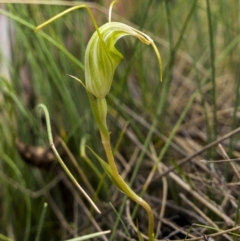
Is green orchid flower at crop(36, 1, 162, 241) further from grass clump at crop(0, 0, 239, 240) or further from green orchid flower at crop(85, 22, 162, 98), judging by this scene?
grass clump at crop(0, 0, 239, 240)

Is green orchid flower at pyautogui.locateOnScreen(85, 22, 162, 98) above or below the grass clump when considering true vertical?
above

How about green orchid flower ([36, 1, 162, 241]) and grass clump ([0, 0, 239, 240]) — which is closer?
green orchid flower ([36, 1, 162, 241])

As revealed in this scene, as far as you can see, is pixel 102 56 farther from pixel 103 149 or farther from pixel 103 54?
pixel 103 149

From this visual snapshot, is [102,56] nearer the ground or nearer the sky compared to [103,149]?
nearer the sky

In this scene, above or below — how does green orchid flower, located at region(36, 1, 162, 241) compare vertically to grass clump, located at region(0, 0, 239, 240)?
above

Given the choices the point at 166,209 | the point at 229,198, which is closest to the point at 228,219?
the point at 229,198

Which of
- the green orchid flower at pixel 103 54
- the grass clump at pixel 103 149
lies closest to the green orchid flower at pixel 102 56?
the green orchid flower at pixel 103 54

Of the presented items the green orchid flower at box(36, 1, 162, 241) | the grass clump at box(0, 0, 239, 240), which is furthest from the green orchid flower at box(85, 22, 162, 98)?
the grass clump at box(0, 0, 239, 240)

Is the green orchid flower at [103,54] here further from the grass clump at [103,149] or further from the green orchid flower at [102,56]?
the grass clump at [103,149]

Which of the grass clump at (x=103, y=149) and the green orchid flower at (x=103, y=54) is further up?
the green orchid flower at (x=103, y=54)

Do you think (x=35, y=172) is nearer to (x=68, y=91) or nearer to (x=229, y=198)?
(x=68, y=91)

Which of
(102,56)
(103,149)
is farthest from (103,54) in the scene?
(103,149)

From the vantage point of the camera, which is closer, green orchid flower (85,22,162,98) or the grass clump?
green orchid flower (85,22,162,98)
